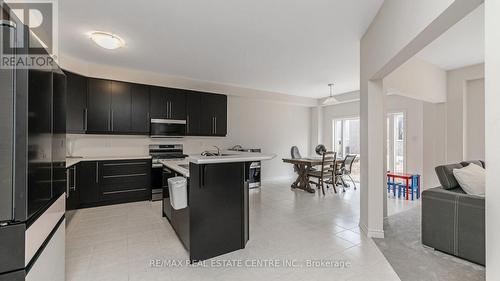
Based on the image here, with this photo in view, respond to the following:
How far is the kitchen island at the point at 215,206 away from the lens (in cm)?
219

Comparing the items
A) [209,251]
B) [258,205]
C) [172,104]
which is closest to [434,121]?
[258,205]

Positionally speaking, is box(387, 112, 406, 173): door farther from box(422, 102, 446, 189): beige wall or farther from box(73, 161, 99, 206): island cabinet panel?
box(73, 161, 99, 206): island cabinet panel

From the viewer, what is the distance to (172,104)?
466 cm

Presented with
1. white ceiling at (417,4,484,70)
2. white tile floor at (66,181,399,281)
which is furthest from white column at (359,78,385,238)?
white ceiling at (417,4,484,70)

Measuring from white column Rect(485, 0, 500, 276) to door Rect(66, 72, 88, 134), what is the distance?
15.8ft

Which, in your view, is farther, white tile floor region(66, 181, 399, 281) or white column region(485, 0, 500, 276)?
white tile floor region(66, 181, 399, 281)

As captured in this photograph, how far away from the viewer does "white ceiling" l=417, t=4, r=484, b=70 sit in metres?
2.54

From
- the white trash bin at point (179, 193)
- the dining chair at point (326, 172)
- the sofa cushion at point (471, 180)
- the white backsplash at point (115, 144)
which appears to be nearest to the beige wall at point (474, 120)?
the sofa cushion at point (471, 180)

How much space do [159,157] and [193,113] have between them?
118 cm

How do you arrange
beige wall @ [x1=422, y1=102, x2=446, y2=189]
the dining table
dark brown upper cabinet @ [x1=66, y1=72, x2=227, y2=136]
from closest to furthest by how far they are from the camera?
dark brown upper cabinet @ [x1=66, y1=72, x2=227, y2=136]
beige wall @ [x1=422, y1=102, x2=446, y2=189]
the dining table

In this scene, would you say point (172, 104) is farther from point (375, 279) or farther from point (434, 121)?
point (434, 121)

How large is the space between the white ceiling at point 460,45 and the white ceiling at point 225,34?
3.39ft

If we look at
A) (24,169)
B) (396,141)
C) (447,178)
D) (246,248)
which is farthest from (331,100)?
(24,169)

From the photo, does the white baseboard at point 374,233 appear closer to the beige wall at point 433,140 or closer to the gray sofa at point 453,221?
the gray sofa at point 453,221
